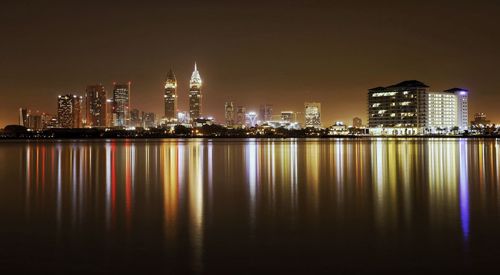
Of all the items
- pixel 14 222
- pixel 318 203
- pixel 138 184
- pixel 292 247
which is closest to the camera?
pixel 292 247

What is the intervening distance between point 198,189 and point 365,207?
357 inches

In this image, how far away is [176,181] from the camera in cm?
2991

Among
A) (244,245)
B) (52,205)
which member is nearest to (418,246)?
(244,245)

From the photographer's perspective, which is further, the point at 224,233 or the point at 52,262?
the point at 224,233

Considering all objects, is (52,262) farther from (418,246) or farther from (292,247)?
(418,246)

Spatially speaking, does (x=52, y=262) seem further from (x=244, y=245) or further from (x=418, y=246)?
(x=418, y=246)

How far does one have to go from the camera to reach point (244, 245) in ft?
42.4

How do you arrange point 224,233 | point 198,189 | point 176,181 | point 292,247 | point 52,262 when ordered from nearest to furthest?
point 52,262, point 292,247, point 224,233, point 198,189, point 176,181

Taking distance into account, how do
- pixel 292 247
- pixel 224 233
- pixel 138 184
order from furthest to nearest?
pixel 138 184, pixel 224 233, pixel 292 247

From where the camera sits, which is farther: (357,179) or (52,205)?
(357,179)

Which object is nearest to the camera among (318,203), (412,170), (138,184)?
(318,203)

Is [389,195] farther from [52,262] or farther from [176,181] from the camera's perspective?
[52,262]

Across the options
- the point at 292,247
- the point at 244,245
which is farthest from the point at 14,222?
the point at 292,247

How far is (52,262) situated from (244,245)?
4215 millimetres
